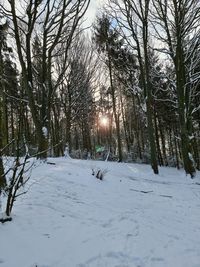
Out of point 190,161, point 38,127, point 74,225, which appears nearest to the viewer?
point 74,225

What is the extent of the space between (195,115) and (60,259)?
17579 millimetres

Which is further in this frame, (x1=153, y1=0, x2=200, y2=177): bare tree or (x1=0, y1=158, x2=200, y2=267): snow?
(x1=153, y1=0, x2=200, y2=177): bare tree

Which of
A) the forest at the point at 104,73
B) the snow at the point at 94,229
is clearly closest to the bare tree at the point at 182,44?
the forest at the point at 104,73

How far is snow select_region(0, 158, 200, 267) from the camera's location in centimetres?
342

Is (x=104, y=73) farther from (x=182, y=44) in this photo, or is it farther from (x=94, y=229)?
(x=94, y=229)

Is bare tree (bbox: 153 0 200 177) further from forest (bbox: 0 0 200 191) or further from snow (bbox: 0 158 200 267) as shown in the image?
snow (bbox: 0 158 200 267)

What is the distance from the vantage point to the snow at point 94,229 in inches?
135

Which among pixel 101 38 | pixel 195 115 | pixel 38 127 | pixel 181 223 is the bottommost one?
pixel 181 223

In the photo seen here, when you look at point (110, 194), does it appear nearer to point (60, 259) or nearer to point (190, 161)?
point (60, 259)

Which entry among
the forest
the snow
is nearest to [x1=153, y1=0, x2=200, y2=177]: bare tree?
the forest

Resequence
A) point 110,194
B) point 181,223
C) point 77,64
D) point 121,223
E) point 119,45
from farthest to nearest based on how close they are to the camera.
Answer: point 77,64, point 119,45, point 110,194, point 181,223, point 121,223

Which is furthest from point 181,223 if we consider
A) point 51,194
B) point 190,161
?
point 190,161

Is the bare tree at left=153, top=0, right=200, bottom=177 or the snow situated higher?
the bare tree at left=153, top=0, right=200, bottom=177

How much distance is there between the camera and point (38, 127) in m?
9.58
